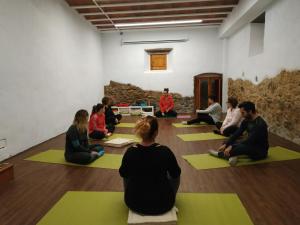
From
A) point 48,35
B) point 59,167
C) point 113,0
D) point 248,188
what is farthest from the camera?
point 113,0

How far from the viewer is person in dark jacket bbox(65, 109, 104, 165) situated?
10.4ft

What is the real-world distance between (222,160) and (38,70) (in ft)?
12.1

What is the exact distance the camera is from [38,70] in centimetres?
456

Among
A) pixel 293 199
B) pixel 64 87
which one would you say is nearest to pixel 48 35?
pixel 64 87

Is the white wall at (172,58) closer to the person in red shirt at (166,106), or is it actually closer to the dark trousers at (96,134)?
the person in red shirt at (166,106)

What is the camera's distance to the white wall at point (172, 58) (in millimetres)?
8883

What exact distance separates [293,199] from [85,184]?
2.14 m

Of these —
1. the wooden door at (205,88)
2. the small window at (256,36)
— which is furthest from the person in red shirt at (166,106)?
the small window at (256,36)

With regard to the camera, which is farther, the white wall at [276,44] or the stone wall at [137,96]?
the stone wall at [137,96]

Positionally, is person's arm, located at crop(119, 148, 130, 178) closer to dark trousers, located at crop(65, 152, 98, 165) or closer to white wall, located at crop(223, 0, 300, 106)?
dark trousers, located at crop(65, 152, 98, 165)

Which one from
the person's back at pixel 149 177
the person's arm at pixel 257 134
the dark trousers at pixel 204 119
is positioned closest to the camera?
the person's back at pixel 149 177

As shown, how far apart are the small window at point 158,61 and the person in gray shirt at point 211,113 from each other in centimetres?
360

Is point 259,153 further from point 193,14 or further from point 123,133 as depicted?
point 193,14

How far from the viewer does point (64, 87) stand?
18.9ft
